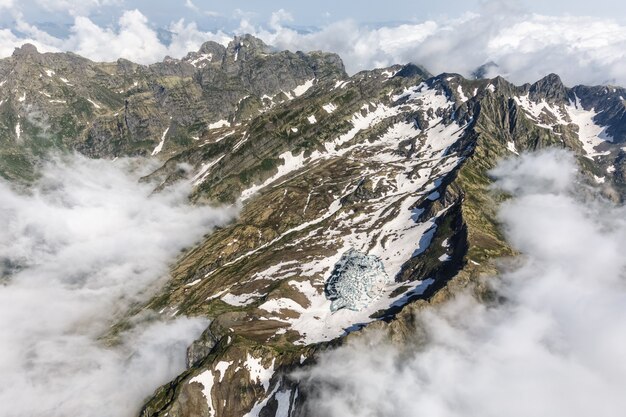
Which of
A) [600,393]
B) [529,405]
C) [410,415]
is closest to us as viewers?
[410,415]

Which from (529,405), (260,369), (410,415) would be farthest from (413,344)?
(260,369)

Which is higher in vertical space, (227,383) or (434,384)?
(227,383)

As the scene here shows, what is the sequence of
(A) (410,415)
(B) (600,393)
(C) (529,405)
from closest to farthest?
(A) (410,415)
(C) (529,405)
(B) (600,393)

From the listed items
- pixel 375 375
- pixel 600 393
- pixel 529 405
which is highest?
pixel 375 375

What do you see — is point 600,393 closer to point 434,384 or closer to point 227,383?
point 434,384

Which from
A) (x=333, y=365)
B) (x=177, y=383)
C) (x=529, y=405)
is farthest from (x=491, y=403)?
(x=177, y=383)

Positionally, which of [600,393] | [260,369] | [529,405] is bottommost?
[600,393]

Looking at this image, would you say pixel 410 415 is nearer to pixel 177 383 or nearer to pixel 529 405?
pixel 529 405

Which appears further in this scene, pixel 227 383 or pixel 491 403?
pixel 227 383

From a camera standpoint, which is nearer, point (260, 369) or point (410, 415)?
point (410, 415)
